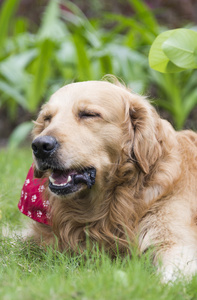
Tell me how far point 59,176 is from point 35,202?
1.94 ft

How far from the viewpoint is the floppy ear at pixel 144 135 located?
3.14 metres

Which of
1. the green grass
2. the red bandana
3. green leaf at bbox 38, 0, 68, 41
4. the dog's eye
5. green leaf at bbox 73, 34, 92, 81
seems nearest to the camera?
the green grass

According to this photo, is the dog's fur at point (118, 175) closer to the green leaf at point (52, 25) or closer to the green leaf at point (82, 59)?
the green leaf at point (82, 59)

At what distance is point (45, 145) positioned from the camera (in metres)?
2.88

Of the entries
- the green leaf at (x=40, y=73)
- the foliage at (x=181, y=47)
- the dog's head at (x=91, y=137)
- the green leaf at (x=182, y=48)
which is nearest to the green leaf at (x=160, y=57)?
the foliage at (x=181, y=47)

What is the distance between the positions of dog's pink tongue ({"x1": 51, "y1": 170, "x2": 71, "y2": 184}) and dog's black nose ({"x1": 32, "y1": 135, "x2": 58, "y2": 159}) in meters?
0.19

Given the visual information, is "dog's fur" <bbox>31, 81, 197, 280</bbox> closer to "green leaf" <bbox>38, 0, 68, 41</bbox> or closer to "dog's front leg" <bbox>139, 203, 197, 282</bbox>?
"dog's front leg" <bbox>139, 203, 197, 282</bbox>

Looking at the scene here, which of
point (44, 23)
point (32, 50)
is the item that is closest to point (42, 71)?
point (32, 50)

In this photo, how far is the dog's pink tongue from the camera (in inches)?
119

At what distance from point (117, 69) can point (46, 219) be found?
4.85m

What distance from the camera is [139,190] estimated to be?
10.3ft

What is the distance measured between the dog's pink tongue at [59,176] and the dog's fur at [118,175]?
0.11 meters

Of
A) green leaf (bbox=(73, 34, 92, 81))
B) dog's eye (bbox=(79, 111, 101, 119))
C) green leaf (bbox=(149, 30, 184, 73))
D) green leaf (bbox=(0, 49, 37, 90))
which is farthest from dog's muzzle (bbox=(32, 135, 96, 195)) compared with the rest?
green leaf (bbox=(0, 49, 37, 90))

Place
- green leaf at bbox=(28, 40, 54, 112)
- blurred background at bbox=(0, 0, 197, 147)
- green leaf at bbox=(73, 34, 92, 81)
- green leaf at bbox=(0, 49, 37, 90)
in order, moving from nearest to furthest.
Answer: green leaf at bbox=(73, 34, 92, 81) < green leaf at bbox=(28, 40, 54, 112) < blurred background at bbox=(0, 0, 197, 147) < green leaf at bbox=(0, 49, 37, 90)
